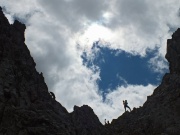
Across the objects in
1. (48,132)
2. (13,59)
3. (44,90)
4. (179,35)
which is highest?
(179,35)

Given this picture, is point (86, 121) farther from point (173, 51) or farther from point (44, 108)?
point (173, 51)

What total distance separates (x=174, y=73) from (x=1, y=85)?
56.6 metres

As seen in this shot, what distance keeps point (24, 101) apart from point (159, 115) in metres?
33.4

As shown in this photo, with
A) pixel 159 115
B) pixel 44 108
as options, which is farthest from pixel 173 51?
pixel 44 108

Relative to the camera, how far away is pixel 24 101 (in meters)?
69.5

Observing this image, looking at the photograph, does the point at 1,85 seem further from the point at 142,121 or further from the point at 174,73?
the point at 174,73

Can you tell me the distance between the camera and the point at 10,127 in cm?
5672

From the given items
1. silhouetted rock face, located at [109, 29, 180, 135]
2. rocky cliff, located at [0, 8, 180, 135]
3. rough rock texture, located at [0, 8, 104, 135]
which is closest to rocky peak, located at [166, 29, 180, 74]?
silhouetted rock face, located at [109, 29, 180, 135]

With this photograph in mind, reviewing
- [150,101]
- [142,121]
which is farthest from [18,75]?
[150,101]

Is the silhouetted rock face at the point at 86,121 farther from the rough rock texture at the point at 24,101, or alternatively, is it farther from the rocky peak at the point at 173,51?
the rocky peak at the point at 173,51

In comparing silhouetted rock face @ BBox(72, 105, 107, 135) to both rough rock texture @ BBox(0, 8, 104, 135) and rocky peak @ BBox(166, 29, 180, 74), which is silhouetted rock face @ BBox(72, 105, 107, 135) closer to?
rough rock texture @ BBox(0, 8, 104, 135)

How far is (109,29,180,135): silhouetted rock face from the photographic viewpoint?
8019 cm

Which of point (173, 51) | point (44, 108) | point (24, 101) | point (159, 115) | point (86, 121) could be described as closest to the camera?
point (24, 101)

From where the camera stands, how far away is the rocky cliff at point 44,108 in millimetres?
60312
